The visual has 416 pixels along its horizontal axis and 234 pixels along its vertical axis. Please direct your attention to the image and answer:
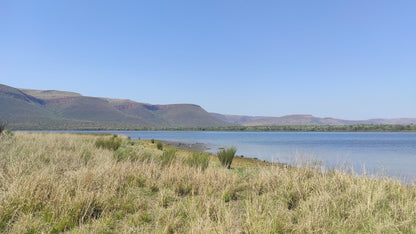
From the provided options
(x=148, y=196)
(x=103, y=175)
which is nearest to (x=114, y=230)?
(x=148, y=196)

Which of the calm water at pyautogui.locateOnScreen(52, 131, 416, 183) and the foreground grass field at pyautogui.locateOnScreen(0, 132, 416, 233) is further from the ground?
the foreground grass field at pyautogui.locateOnScreen(0, 132, 416, 233)

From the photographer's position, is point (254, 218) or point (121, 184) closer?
point (254, 218)

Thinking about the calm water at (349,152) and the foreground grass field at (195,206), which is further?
the calm water at (349,152)

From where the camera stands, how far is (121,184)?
18.9 ft

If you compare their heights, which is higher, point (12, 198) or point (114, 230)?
point (12, 198)

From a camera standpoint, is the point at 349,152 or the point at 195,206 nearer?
the point at 195,206

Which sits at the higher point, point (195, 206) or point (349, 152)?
point (195, 206)

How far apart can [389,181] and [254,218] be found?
469 centimetres

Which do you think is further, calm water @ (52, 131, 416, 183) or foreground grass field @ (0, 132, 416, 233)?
calm water @ (52, 131, 416, 183)

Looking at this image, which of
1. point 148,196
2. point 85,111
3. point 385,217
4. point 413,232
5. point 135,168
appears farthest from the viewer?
point 85,111

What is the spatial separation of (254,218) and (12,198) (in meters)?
4.06

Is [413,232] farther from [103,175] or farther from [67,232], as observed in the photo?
[103,175]

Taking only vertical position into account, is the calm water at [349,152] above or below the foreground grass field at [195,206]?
below

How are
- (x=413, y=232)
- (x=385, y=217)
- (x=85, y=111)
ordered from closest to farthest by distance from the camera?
(x=413, y=232)
(x=385, y=217)
(x=85, y=111)
